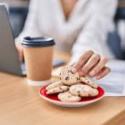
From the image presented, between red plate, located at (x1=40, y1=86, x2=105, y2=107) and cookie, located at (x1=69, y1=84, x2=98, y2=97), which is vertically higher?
cookie, located at (x1=69, y1=84, x2=98, y2=97)

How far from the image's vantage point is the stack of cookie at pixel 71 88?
708 millimetres

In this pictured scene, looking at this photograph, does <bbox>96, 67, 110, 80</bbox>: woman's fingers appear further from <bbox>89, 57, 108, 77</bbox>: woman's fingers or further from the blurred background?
the blurred background

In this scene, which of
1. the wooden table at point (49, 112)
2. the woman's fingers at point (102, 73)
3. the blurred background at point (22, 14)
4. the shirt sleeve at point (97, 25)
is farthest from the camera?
the blurred background at point (22, 14)

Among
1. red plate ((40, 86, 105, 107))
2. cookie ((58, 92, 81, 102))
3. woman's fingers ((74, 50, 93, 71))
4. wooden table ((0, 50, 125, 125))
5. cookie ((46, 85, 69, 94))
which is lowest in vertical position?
wooden table ((0, 50, 125, 125))

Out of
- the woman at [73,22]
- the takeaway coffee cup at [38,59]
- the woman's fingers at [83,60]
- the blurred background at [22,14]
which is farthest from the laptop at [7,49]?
the blurred background at [22,14]

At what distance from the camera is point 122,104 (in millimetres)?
750

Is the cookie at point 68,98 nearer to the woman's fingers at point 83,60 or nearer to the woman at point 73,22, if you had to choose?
the woman's fingers at point 83,60

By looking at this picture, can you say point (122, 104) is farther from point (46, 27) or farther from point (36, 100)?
point (46, 27)

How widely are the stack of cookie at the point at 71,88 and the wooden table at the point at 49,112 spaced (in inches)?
1.2

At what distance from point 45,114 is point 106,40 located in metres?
1.11

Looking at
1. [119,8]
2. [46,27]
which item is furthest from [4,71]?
[119,8]

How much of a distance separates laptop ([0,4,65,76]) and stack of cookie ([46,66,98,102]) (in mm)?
248

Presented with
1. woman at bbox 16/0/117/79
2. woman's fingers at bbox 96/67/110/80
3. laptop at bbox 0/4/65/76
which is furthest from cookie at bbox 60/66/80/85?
woman at bbox 16/0/117/79

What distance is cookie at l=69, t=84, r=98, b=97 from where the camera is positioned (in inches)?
28.0
